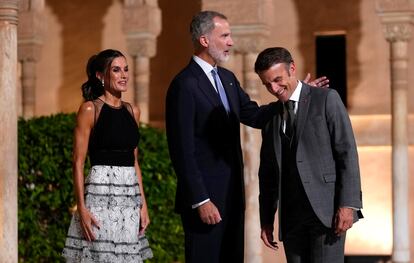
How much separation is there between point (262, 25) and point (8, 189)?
531 cm

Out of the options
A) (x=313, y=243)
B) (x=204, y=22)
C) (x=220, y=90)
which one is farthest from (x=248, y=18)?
(x=313, y=243)

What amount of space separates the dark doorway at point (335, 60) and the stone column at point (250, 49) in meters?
2.96

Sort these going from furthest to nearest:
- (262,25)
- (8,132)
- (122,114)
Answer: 1. (262,25)
2. (8,132)
3. (122,114)

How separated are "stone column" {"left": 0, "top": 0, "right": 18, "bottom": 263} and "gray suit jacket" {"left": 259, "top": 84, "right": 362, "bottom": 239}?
2.88 metres

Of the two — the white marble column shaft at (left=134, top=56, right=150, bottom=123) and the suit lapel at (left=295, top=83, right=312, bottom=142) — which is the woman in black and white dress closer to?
the suit lapel at (left=295, top=83, right=312, bottom=142)

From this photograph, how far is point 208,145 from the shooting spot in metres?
4.98

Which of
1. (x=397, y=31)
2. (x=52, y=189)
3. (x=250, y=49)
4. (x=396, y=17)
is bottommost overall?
(x=52, y=189)

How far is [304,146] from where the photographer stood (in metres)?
4.74

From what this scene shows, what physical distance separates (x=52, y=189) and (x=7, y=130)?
6.65 ft

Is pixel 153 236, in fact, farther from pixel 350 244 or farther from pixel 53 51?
pixel 53 51

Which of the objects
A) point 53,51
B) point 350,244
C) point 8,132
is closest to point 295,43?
point 350,244

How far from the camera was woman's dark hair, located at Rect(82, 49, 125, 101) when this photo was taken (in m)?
5.54

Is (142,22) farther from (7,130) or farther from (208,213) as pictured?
(208,213)

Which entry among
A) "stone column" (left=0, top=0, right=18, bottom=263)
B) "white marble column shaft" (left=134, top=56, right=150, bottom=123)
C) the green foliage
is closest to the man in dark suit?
"stone column" (left=0, top=0, right=18, bottom=263)
